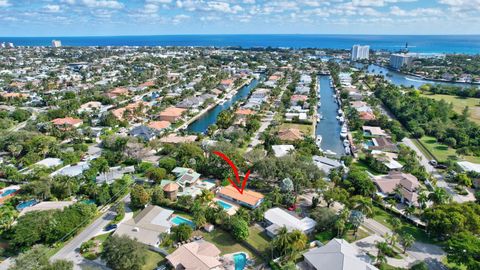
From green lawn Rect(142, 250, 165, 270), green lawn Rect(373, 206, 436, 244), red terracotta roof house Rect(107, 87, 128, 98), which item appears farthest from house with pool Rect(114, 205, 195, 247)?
red terracotta roof house Rect(107, 87, 128, 98)

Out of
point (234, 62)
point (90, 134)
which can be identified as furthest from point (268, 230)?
point (234, 62)

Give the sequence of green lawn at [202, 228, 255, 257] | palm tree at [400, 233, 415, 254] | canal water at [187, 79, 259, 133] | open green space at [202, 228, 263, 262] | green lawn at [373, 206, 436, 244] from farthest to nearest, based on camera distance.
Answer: canal water at [187, 79, 259, 133], green lawn at [373, 206, 436, 244], green lawn at [202, 228, 255, 257], open green space at [202, 228, 263, 262], palm tree at [400, 233, 415, 254]

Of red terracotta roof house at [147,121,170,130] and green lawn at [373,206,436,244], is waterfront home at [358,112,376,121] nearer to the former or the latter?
green lawn at [373,206,436,244]

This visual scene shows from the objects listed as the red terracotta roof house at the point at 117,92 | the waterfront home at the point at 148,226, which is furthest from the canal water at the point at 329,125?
the red terracotta roof house at the point at 117,92

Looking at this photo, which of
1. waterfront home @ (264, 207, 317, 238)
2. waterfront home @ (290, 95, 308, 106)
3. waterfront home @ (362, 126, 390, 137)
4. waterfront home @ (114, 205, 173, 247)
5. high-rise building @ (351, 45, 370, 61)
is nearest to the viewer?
waterfront home @ (114, 205, 173, 247)

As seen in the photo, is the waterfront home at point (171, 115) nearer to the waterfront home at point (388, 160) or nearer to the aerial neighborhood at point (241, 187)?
the aerial neighborhood at point (241, 187)

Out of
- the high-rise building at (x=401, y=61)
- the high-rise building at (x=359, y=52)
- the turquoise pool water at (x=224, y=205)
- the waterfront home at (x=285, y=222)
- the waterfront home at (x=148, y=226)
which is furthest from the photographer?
the high-rise building at (x=359, y=52)

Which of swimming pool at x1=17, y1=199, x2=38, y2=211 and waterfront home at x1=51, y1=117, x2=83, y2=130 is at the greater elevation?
waterfront home at x1=51, y1=117, x2=83, y2=130
